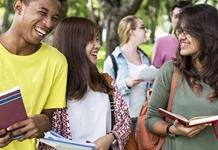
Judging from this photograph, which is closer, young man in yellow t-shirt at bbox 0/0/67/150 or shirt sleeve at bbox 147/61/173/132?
young man in yellow t-shirt at bbox 0/0/67/150

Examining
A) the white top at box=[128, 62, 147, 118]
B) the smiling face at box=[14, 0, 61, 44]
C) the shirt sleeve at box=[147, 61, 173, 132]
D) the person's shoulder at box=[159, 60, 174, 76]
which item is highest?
the smiling face at box=[14, 0, 61, 44]

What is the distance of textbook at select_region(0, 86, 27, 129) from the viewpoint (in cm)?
259

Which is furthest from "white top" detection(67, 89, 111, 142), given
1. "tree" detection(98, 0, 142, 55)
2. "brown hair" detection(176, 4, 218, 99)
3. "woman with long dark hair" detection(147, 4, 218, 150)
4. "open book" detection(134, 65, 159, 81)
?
"tree" detection(98, 0, 142, 55)

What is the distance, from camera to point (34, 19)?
2.98 meters

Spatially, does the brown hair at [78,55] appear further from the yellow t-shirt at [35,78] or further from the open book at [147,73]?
the open book at [147,73]

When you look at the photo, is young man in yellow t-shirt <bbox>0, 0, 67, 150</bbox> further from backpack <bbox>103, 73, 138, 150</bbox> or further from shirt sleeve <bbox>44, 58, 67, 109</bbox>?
backpack <bbox>103, 73, 138, 150</bbox>

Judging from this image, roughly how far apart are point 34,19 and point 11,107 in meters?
0.60

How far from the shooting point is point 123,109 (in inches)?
140

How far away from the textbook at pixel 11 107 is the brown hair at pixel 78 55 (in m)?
0.82

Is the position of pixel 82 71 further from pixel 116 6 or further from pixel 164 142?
pixel 116 6

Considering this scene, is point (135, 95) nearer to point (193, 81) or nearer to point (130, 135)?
point (130, 135)

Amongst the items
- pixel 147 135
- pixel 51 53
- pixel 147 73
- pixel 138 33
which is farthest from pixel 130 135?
pixel 138 33

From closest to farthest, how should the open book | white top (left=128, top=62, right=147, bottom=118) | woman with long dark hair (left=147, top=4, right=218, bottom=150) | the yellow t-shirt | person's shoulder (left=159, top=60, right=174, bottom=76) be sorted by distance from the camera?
the yellow t-shirt → woman with long dark hair (left=147, top=4, right=218, bottom=150) → person's shoulder (left=159, top=60, right=174, bottom=76) → the open book → white top (left=128, top=62, right=147, bottom=118)

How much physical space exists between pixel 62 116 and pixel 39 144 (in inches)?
9.9
